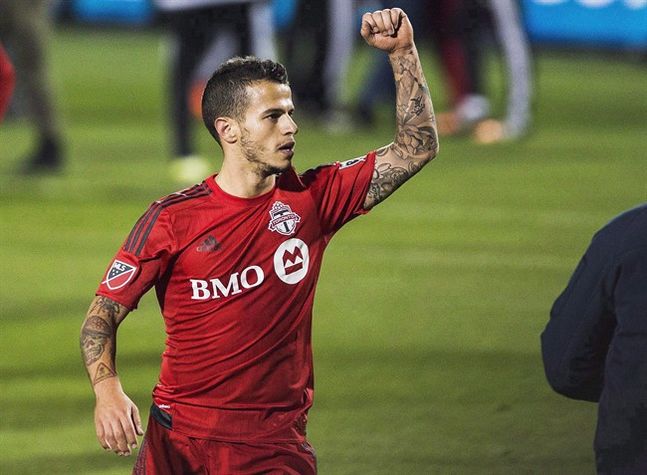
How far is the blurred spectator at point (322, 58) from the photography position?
15211mm

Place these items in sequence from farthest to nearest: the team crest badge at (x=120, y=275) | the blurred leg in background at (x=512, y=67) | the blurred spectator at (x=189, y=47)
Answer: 1. the blurred leg in background at (x=512, y=67)
2. the blurred spectator at (x=189, y=47)
3. the team crest badge at (x=120, y=275)

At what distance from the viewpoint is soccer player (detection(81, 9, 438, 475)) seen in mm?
4156

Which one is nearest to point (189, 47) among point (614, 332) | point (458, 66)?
point (458, 66)

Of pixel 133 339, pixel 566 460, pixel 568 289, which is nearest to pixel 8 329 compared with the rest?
pixel 133 339

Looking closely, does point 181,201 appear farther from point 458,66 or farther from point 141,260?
point 458,66

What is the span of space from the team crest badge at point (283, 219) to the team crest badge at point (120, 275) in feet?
1.26

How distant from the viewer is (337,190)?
14.4 feet

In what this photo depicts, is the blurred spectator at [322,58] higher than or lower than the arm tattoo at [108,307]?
lower

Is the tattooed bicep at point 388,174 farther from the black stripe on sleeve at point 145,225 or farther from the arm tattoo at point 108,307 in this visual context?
the arm tattoo at point 108,307

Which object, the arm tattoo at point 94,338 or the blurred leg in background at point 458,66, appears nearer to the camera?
the arm tattoo at point 94,338

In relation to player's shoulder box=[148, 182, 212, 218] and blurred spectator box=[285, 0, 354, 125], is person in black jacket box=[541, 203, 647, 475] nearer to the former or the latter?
player's shoulder box=[148, 182, 212, 218]

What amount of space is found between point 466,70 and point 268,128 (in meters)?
10.9

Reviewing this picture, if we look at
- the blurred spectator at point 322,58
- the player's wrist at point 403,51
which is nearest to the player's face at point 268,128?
the player's wrist at point 403,51

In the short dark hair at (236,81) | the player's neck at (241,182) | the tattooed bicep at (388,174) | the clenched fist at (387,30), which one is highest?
the clenched fist at (387,30)
